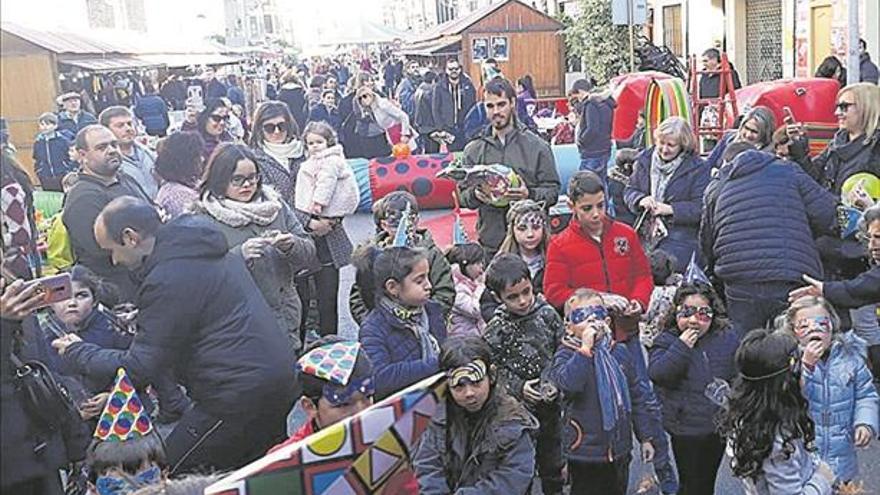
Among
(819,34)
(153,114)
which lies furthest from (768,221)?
(819,34)

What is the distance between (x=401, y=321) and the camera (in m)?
4.20

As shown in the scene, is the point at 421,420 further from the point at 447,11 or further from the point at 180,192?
the point at 447,11

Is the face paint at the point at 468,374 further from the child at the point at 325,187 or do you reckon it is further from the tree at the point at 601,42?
the tree at the point at 601,42

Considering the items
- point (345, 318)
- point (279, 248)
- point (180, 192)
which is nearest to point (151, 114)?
point (345, 318)

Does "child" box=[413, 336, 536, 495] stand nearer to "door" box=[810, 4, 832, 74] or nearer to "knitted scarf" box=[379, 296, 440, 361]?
"knitted scarf" box=[379, 296, 440, 361]

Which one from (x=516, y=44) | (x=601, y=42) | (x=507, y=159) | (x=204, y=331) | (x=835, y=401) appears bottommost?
(x=835, y=401)

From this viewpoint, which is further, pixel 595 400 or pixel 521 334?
pixel 521 334

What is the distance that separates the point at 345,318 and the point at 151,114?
9722mm

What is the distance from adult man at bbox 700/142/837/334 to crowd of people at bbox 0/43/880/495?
0.04 feet

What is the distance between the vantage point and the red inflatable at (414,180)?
12.6 meters

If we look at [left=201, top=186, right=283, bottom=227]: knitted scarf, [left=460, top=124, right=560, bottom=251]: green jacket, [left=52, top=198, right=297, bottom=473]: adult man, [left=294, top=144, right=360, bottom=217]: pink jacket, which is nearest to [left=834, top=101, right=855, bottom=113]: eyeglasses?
[left=460, top=124, right=560, bottom=251]: green jacket

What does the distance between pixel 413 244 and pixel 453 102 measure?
10.8 meters

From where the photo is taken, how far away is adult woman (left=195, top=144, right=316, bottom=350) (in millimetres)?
4438

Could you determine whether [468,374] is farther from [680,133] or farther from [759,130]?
[759,130]
